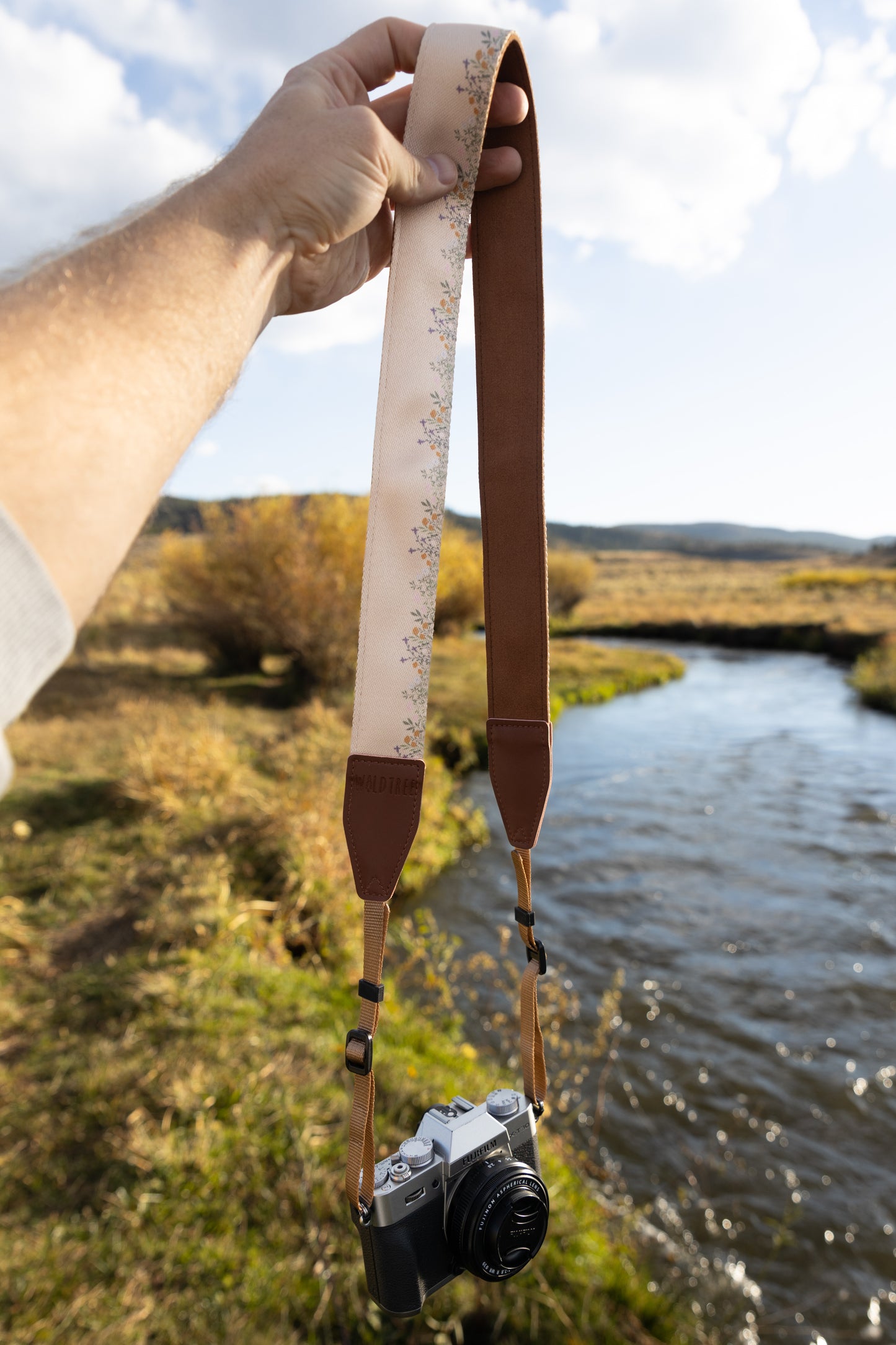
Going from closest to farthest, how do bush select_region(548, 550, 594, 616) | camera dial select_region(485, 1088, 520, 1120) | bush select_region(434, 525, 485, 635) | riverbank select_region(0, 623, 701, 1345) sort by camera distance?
camera dial select_region(485, 1088, 520, 1120) < riverbank select_region(0, 623, 701, 1345) < bush select_region(434, 525, 485, 635) < bush select_region(548, 550, 594, 616)

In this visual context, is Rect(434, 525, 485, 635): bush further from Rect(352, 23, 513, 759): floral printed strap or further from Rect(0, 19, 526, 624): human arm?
Rect(0, 19, 526, 624): human arm

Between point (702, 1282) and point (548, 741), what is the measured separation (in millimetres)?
3649

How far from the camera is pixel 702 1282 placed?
349 cm

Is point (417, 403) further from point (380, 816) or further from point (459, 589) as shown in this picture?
point (459, 589)

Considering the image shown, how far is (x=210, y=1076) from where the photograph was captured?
3.23 m

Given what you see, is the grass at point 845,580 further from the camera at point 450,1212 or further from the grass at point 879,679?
the camera at point 450,1212

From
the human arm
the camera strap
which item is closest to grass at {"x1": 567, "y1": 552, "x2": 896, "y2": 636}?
the camera strap

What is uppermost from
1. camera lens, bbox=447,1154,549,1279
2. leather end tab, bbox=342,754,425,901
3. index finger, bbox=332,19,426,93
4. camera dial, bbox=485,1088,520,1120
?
index finger, bbox=332,19,426,93

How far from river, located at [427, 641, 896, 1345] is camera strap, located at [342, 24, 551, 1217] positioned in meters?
3.60

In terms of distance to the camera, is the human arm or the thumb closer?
the human arm

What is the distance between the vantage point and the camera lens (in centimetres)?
103

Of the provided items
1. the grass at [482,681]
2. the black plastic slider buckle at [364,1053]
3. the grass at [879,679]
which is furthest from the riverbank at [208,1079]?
the grass at [879,679]

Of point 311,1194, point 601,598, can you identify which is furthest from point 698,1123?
point 601,598

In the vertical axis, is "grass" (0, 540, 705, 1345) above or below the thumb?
below
